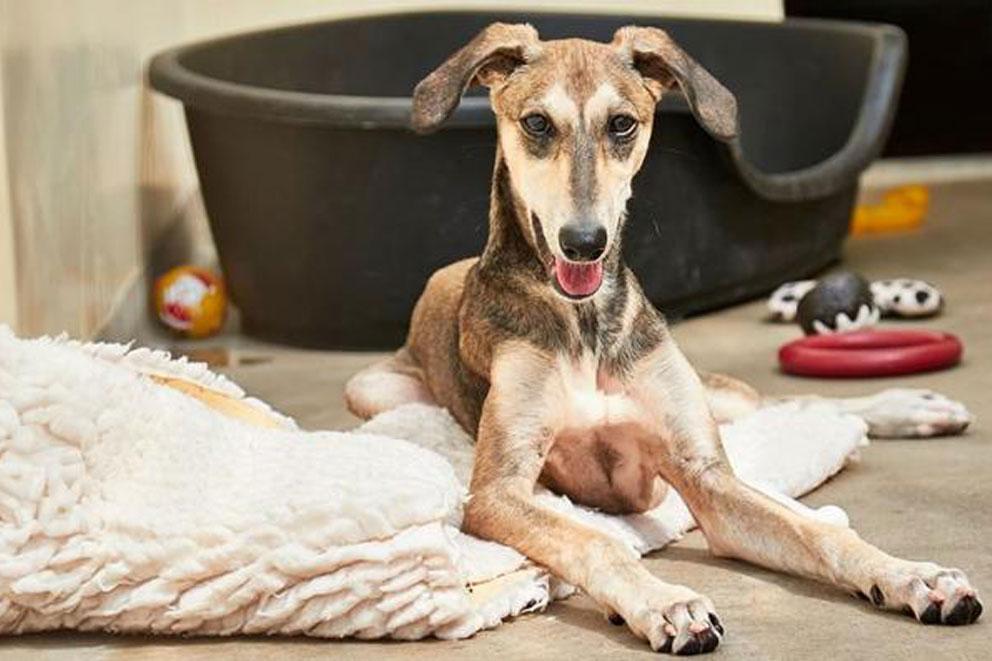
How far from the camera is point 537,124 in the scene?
11.7ft

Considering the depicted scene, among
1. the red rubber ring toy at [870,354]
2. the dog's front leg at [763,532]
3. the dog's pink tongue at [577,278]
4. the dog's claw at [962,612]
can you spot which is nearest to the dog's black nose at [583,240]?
the dog's pink tongue at [577,278]

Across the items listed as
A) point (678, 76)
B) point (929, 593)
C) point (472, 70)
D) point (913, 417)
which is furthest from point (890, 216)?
point (929, 593)

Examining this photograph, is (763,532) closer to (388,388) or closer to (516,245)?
(516,245)

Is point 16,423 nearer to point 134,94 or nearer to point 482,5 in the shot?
point 134,94

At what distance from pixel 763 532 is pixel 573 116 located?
77 cm

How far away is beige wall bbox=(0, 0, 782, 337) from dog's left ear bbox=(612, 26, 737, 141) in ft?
4.59

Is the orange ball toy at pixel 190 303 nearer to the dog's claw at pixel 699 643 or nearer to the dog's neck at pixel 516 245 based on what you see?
the dog's neck at pixel 516 245

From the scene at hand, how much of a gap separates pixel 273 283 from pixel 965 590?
9.61 feet

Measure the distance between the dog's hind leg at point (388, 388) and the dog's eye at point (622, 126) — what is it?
1.03 metres

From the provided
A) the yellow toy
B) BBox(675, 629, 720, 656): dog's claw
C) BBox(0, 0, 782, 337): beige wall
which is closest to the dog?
BBox(675, 629, 720, 656): dog's claw

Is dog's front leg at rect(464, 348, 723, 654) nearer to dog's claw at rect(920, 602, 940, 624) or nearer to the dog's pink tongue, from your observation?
the dog's pink tongue

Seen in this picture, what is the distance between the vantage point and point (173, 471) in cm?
336

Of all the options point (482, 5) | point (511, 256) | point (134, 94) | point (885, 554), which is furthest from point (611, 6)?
point (885, 554)

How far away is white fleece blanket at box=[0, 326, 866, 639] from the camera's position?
3.19 meters
